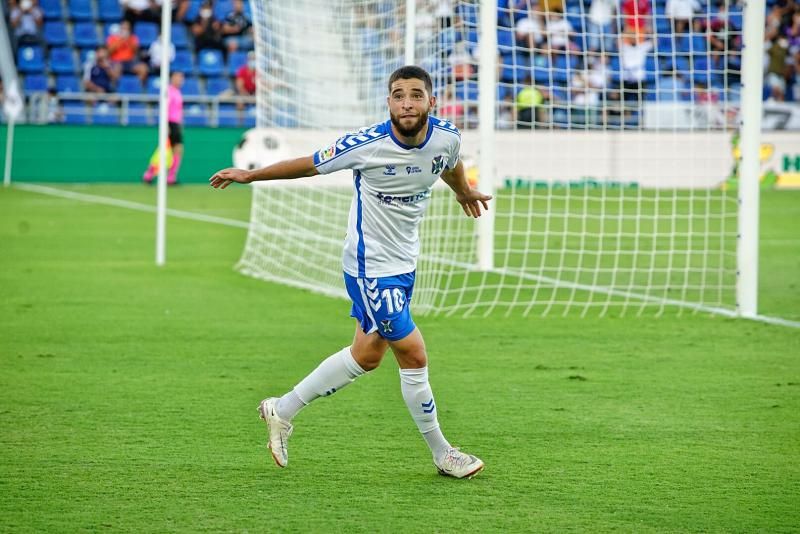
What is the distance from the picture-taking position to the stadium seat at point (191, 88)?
29.1m

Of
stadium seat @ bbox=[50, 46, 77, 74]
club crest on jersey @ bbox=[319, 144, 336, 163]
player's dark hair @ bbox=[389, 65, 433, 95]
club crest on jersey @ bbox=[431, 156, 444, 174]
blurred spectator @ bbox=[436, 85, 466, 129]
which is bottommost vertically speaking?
club crest on jersey @ bbox=[431, 156, 444, 174]

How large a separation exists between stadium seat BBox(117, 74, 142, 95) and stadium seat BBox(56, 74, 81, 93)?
0.95 meters

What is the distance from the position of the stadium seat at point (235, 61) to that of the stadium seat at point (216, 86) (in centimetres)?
27

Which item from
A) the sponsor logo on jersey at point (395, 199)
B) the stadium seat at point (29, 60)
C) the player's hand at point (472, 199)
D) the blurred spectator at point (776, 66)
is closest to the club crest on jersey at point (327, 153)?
the sponsor logo on jersey at point (395, 199)

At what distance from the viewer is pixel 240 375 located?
774cm

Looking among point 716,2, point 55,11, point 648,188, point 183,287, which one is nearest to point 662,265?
point 183,287

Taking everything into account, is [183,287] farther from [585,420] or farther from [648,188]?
[648,188]

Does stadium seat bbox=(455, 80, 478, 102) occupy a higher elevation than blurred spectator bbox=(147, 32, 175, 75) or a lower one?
lower

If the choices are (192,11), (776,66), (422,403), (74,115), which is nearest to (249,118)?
(74,115)

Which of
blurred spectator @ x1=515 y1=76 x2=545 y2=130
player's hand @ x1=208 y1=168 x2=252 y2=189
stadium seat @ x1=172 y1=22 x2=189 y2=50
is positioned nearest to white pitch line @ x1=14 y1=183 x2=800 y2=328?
blurred spectator @ x1=515 y1=76 x2=545 y2=130

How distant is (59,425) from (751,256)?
19.9 feet

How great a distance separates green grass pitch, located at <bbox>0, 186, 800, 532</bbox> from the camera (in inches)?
192

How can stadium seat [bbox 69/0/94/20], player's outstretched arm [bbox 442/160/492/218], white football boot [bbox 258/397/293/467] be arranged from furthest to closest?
stadium seat [bbox 69/0/94/20], player's outstretched arm [bbox 442/160/492/218], white football boot [bbox 258/397/293/467]

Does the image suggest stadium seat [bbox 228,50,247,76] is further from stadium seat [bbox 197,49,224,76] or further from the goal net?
the goal net
